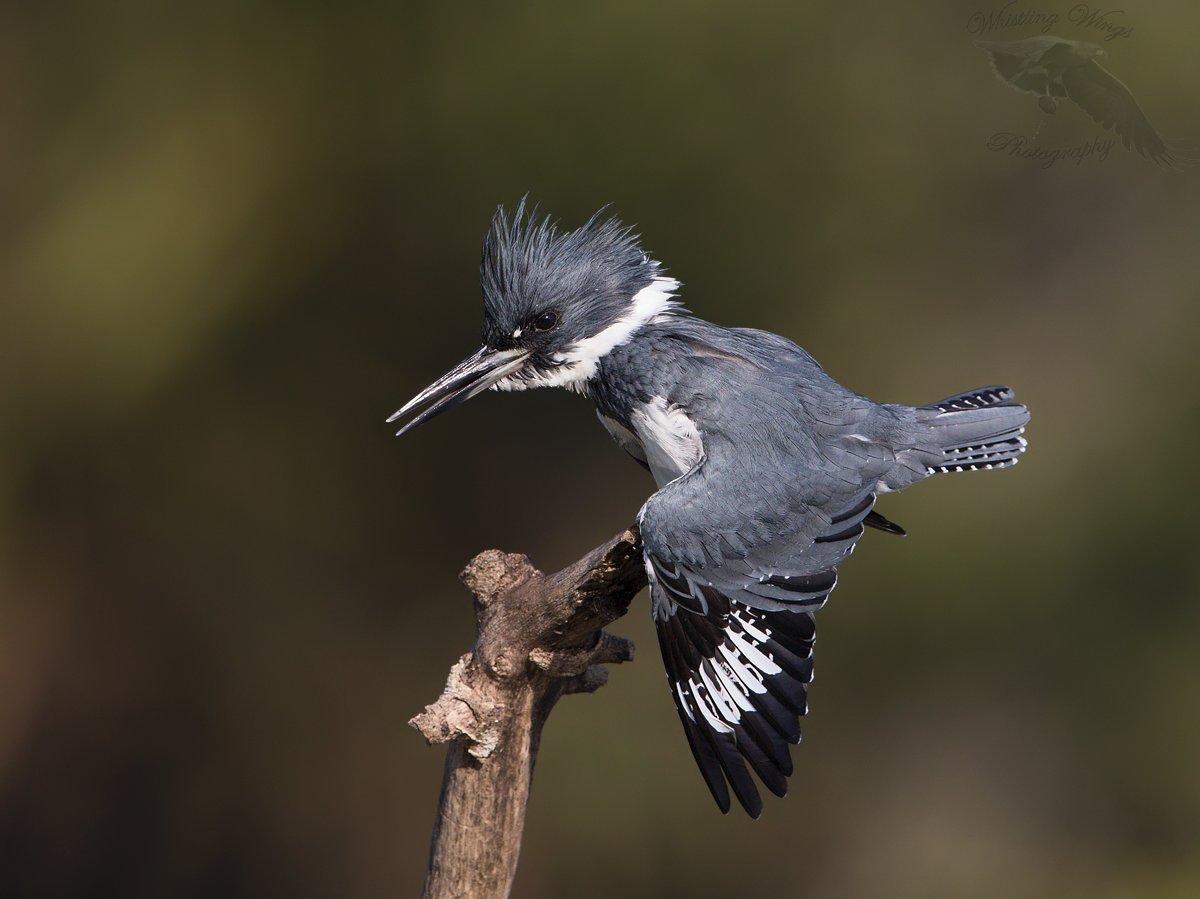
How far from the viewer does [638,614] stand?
13.0 ft

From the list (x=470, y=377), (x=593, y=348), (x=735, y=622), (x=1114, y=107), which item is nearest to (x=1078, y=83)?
(x=1114, y=107)

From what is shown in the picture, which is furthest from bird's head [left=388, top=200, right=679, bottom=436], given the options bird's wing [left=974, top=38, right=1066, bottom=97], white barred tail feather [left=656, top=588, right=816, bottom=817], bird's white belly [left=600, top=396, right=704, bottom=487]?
bird's wing [left=974, top=38, right=1066, bottom=97]

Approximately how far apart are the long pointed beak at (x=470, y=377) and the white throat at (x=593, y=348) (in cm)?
3

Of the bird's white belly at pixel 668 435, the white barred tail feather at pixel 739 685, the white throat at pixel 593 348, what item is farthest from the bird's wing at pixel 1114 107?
the white barred tail feather at pixel 739 685

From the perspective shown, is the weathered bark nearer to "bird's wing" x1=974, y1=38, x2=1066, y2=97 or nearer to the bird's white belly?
the bird's white belly

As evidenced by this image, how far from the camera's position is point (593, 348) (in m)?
2.39

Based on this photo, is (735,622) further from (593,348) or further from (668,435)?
(593,348)

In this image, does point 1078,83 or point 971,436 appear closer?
point 971,436

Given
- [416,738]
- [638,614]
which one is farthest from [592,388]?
[416,738]

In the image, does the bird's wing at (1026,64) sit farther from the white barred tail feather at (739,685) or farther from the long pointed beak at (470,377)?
the white barred tail feather at (739,685)

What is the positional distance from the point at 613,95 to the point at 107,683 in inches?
103

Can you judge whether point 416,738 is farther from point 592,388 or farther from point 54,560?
point 592,388

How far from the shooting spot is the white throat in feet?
→ 7.82

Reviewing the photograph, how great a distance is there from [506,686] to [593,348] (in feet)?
2.17
